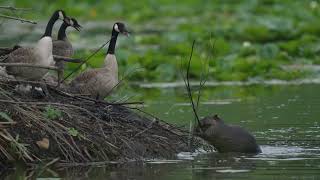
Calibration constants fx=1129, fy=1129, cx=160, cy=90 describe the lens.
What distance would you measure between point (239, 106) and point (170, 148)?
440 centimetres

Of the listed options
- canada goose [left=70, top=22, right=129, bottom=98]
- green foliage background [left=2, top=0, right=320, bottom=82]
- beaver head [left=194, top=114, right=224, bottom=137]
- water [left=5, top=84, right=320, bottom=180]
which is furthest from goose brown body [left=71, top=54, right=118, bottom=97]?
green foliage background [left=2, top=0, right=320, bottom=82]

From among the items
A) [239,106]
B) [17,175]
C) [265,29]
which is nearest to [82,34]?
[265,29]

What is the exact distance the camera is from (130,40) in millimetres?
26047

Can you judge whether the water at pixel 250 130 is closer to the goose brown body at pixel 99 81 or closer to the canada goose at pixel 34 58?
the goose brown body at pixel 99 81

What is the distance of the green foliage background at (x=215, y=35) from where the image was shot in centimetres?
2028

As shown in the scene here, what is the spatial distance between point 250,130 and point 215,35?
1123 cm

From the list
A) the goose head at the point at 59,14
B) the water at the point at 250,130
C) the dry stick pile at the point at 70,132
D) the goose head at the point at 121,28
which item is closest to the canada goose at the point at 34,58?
the dry stick pile at the point at 70,132

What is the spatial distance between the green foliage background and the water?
899mm

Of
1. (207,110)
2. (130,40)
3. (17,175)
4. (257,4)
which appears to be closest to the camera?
(17,175)

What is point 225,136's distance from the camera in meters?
12.3

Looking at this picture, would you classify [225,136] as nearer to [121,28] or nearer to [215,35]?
[121,28]

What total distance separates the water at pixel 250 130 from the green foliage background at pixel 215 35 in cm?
90

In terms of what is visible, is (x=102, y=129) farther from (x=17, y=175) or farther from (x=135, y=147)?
(x=17, y=175)

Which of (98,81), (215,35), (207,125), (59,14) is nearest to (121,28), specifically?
(59,14)
